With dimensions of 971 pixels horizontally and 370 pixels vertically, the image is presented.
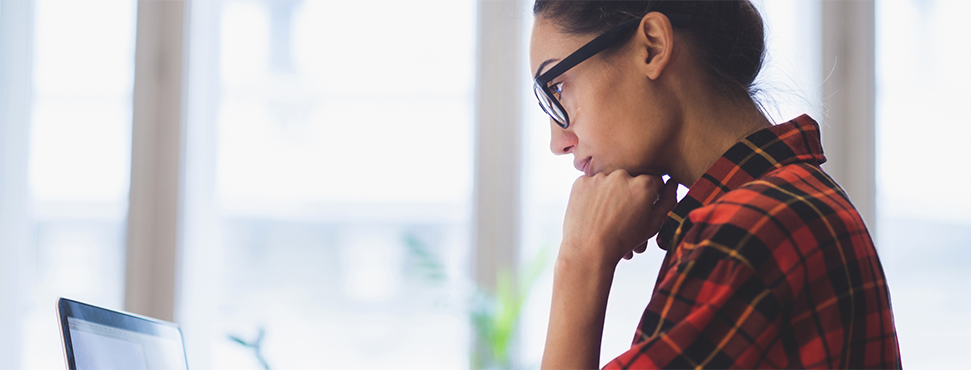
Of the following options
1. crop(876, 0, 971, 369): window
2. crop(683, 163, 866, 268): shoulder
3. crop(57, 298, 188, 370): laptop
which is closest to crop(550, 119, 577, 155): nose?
crop(683, 163, 866, 268): shoulder

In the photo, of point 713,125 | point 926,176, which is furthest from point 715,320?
point 926,176

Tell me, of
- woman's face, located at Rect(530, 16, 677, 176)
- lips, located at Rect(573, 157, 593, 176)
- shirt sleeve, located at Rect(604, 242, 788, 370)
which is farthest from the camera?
lips, located at Rect(573, 157, 593, 176)

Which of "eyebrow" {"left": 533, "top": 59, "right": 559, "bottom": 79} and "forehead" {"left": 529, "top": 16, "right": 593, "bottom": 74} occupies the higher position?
"forehead" {"left": 529, "top": 16, "right": 593, "bottom": 74}

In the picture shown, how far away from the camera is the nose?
85cm

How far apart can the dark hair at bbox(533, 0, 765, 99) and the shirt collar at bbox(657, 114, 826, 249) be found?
3.7 inches

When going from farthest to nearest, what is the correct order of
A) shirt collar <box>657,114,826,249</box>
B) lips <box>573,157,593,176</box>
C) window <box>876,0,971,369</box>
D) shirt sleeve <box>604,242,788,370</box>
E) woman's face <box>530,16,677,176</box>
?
window <box>876,0,971,369</box>
lips <box>573,157,593,176</box>
woman's face <box>530,16,677,176</box>
shirt collar <box>657,114,826,249</box>
shirt sleeve <box>604,242,788,370</box>

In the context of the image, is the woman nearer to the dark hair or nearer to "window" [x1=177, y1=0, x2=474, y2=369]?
the dark hair

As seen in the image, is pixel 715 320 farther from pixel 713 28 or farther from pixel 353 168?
pixel 353 168

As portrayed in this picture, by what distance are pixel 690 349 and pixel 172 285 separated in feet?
6.92

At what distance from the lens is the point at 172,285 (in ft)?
7.16

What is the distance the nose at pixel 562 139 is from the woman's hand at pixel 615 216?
0.09 m

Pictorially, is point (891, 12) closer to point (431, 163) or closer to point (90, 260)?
point (431, 163)

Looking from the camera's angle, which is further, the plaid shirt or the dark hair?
the dark hair

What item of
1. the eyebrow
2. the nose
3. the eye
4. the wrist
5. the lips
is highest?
the eyebrow
